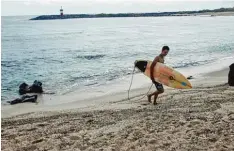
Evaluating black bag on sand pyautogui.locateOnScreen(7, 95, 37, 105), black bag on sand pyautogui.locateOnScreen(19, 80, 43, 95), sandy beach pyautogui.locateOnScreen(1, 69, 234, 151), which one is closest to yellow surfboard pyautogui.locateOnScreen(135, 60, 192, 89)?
sandy beach pyautogui.locateOnScreen(1, 69, 234, 151)

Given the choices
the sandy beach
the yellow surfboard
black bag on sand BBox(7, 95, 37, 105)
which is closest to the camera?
the sandy beach

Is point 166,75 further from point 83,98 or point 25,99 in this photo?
point 25,99

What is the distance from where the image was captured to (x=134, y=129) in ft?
22.0

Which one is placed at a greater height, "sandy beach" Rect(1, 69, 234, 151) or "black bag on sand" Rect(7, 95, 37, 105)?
"sandy beach" Rect(1, 69, 234, 151)

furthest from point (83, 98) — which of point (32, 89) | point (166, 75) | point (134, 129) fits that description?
point (134, 129)

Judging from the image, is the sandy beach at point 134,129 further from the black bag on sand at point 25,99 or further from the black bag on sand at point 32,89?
the black bag on sand at point 32,89

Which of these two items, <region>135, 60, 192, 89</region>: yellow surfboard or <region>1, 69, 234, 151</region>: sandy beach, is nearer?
<region>1, 69, 234, 151</region>: sandy beach

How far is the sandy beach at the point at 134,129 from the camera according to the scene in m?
5.91

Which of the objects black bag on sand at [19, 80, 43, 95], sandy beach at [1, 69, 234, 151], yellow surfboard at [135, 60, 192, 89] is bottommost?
black bag on sand at [19, 80, 43, 95]

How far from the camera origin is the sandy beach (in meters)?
5.91

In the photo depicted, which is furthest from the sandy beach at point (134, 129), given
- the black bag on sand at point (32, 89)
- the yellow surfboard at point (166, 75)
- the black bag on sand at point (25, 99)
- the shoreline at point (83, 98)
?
the black bag on sand at point (32, 89)

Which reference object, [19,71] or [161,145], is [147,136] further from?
[19,71]

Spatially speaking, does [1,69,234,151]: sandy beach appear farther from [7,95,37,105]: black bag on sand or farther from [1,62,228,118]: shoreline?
[7,95,37,105]: black bag on sand

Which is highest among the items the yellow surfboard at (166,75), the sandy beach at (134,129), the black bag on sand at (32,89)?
the yellow surfboard at (166,75)
